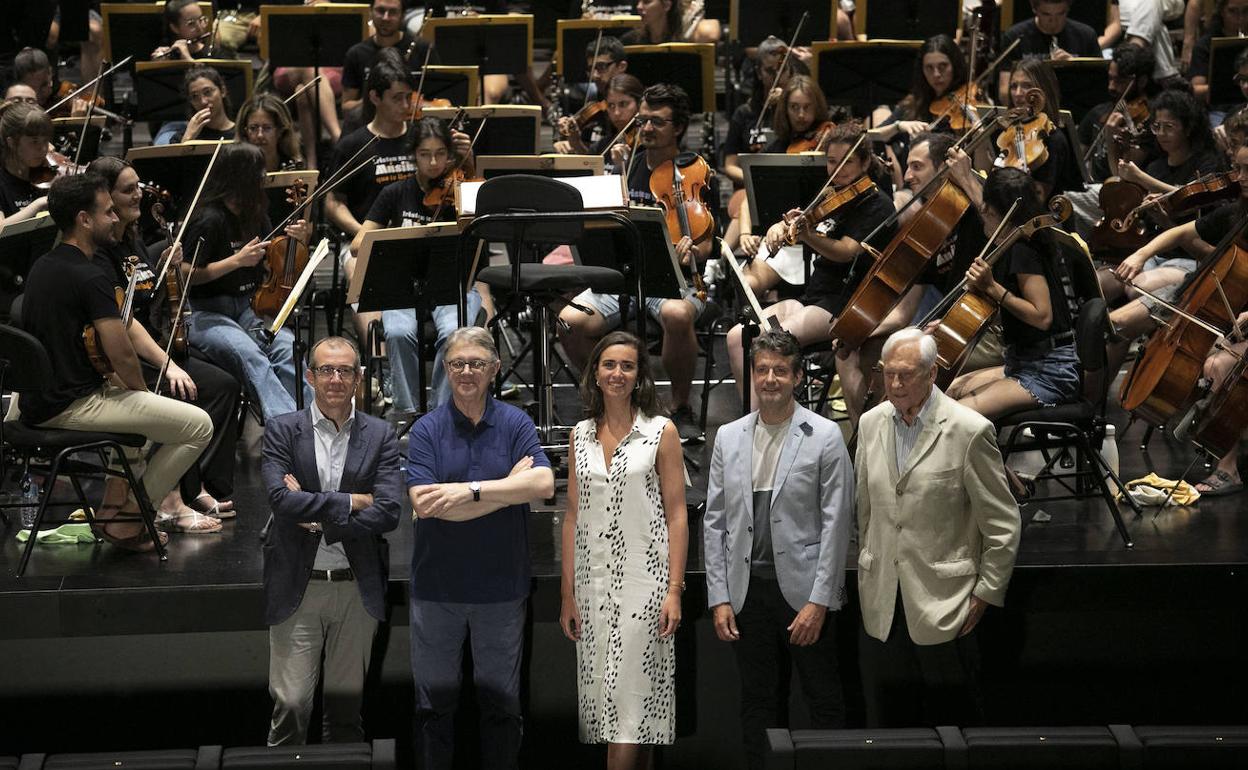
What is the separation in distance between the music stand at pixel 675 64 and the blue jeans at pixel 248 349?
118 inches

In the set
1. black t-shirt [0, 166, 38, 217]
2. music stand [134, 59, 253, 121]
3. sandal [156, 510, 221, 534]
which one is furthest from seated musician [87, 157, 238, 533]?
music stand [134, 59, 253, 121]

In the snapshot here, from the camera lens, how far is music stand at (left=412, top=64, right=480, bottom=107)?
29.1 ft

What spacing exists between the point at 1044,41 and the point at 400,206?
14.4 feet

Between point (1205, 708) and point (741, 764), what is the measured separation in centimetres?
165

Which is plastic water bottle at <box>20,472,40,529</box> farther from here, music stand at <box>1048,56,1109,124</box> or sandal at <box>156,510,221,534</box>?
music stand at <box>1048,56,1109,124</box>

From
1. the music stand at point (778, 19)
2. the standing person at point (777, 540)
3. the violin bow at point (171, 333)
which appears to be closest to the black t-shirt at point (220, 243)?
the violin bow at point (171, 333)

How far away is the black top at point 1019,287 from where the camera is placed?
5688mm

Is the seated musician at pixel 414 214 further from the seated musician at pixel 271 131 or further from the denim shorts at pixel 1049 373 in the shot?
the denim shorts at pixel 1049 373

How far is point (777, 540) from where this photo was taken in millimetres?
4852

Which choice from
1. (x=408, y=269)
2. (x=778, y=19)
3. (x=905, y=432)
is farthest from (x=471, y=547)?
(x=778, y=19)

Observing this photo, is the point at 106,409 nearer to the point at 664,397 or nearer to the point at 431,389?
the point at 431,389

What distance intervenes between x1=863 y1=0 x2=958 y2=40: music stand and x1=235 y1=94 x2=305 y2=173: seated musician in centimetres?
363

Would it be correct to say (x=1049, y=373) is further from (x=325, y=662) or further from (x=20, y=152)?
(x=20, y=152)

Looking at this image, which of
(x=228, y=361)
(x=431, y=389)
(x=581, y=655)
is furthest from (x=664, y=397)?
(x=581, y=655)
